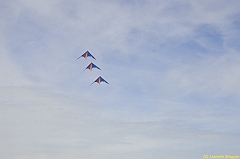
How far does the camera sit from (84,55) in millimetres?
171750

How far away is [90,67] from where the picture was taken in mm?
177125

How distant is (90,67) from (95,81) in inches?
341

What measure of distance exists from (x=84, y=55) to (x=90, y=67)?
28.6 feet

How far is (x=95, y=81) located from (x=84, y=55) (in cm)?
1555

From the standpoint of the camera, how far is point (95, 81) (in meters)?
175

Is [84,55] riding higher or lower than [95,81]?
higher
